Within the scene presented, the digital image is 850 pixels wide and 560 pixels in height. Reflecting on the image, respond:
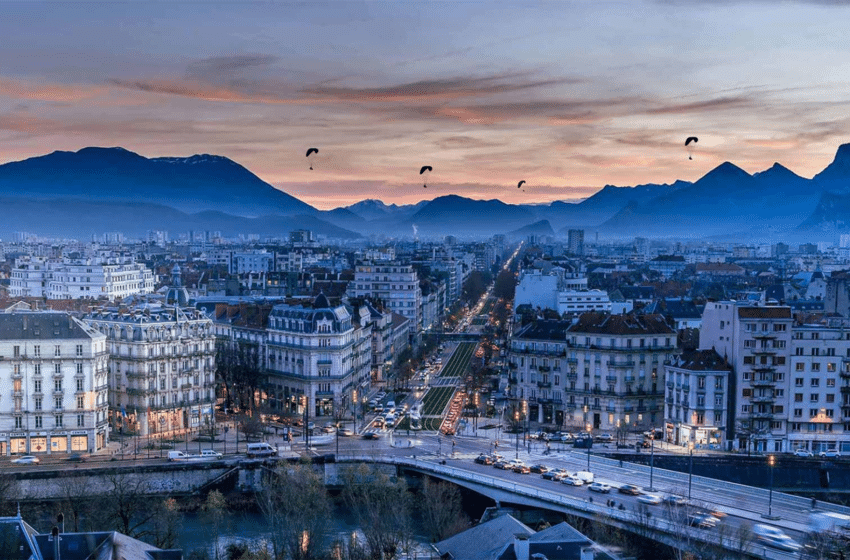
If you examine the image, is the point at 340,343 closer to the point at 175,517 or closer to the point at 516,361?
the point at 516,361

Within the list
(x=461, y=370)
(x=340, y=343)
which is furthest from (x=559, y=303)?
(x=340, y=343)

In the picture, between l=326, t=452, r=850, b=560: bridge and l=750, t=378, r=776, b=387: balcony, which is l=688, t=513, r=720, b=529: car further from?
l=750, t=378, r=776, b=387: balcony

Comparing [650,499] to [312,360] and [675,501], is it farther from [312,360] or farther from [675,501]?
[312,360]

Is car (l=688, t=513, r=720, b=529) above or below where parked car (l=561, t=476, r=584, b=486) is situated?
above

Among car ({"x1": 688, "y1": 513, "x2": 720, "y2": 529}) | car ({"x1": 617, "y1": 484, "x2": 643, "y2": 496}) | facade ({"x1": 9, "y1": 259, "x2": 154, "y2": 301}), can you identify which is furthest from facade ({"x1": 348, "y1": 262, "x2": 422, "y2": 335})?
car ({"x1": 688, "y1": 513, "x2": 720, "y2": 529})

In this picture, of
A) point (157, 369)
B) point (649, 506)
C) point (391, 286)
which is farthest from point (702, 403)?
point (391, 286)

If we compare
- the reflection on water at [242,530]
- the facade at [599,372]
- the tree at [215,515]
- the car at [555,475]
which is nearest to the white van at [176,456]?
the reflection on water at [242,530]
